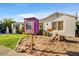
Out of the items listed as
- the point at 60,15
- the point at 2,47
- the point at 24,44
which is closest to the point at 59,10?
the point at 60,15

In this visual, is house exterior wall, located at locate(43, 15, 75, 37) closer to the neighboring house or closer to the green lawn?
the neighboring house

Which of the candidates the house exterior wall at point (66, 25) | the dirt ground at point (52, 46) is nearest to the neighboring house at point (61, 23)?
the house exterior wall at point (66, 25)

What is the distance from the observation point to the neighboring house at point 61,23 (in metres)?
8.16

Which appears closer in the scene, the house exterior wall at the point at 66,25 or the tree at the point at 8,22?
the tree at the point at 8,22

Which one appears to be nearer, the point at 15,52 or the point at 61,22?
the point at 15,52

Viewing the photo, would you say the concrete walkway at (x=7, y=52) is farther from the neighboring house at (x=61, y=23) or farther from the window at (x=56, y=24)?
the window at (x=56, y=24)

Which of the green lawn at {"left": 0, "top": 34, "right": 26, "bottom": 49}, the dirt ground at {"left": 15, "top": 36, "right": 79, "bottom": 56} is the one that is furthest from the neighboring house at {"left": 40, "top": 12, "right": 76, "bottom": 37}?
the green lawn at {"left": 0, "top": 34, "right": 26, "bottom": 49}

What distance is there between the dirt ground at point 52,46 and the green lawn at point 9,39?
0.20 meters

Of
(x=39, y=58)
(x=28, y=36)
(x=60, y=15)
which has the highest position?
(x=60, y=15)

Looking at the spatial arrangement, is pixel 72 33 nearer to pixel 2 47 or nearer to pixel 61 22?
pixel 61 22

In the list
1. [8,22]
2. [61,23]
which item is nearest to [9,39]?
[8,22]

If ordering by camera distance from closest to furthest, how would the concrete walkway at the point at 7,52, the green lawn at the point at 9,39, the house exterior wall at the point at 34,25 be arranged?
the concrete walkway at the point at 7,52 → the house exterior wall at the point at 34,25 → the green lawn at the point at 9,39

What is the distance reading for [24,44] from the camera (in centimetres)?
811

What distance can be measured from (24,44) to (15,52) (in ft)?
1.36
